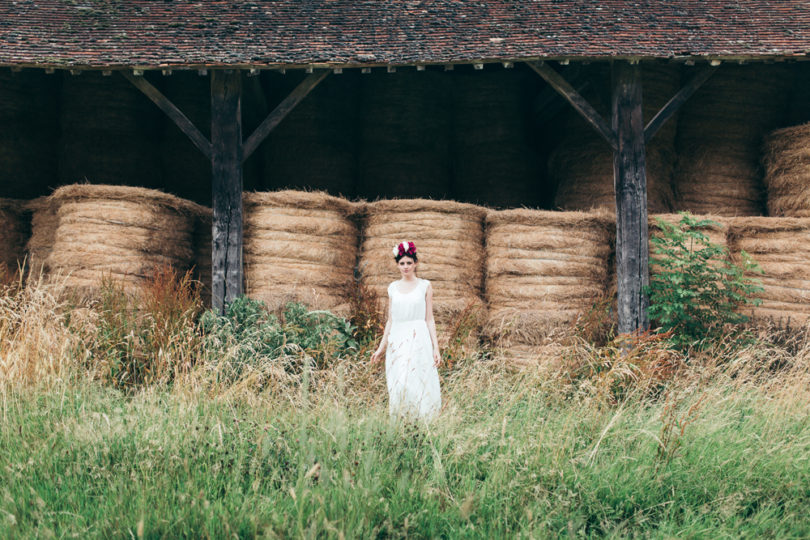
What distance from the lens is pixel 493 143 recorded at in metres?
10.4

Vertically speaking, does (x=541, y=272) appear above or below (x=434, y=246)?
below

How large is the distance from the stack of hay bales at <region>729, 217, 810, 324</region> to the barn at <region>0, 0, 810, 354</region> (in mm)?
24

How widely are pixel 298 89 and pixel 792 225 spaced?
5675 mm

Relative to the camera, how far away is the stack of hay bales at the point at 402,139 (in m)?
10.2

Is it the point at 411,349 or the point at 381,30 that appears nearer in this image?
the point at 411,349

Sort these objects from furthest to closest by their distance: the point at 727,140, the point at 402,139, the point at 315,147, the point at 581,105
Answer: the point at 402,139 < the point at 315,147 < the point at 727,140 < the point at 581,105

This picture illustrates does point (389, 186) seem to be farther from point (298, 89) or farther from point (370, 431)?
point (370, 431)

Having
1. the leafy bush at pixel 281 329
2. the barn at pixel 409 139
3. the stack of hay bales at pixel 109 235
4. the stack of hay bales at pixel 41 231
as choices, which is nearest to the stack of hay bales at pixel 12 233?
the barn at pixel 409 139

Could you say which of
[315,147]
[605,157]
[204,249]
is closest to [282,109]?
[204,249]

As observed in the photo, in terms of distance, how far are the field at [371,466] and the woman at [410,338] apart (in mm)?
357

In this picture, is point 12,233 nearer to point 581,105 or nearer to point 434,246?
point 434,246

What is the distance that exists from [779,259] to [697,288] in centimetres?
123

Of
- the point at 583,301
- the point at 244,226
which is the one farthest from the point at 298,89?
the point at 583,301

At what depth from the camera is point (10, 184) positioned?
29.4 ft
